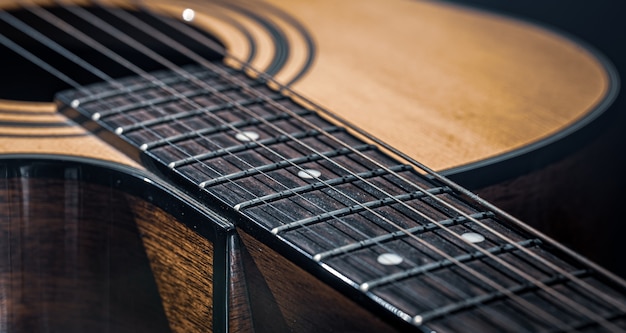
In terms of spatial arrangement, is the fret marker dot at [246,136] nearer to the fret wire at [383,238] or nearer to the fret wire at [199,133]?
the fret wire at [199,133]

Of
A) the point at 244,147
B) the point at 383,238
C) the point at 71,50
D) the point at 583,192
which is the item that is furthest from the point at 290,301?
the point at 71,50

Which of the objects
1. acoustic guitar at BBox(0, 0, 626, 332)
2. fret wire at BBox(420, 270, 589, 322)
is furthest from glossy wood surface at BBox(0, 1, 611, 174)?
fret wire at BBox(420, 270, 589, 322)

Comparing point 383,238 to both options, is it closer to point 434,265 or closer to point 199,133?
point 434,265

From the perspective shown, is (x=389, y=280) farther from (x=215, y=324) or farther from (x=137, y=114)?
(x=137, y=114)

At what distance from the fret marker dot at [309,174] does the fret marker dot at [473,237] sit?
150mm

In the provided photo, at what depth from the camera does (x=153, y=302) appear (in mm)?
787

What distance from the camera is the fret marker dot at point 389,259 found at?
604mm

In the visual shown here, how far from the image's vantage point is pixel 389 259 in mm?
608

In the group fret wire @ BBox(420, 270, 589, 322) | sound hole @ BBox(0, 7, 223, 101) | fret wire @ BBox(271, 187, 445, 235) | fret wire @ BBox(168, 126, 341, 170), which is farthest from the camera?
sound hole @ BBox(0, 7, 223, 101)

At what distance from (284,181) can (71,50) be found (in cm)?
58

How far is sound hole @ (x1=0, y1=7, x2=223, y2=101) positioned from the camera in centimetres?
113

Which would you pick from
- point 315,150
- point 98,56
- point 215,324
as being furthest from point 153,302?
point 98,56

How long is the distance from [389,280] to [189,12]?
2.47 ft

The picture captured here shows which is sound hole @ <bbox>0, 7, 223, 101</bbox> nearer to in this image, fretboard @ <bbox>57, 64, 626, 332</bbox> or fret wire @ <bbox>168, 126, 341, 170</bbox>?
fretboard @ <bbox>57, 64, 626, 332</bbox>
